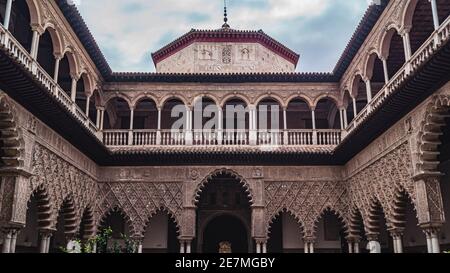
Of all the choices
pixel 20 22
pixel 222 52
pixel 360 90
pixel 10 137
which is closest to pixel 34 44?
pixel 10 137

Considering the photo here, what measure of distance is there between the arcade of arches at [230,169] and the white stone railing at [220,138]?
10 cm

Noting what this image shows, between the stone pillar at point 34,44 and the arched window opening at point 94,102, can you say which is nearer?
the stone pillar at point 34,44

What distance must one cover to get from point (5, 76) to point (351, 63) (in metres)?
10.3

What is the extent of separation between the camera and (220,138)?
15289mm

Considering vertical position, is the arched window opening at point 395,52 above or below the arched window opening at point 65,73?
below

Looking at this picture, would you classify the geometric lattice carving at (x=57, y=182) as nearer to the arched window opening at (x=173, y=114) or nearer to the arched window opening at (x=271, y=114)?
the arched window opening at (x=173, y=114)

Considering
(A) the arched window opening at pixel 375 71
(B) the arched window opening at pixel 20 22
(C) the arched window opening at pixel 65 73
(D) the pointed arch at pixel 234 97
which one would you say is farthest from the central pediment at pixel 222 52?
(B) the arched window opening at pixel 20 22

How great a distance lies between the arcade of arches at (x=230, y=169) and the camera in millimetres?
9773

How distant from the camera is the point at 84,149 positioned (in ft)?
44.7

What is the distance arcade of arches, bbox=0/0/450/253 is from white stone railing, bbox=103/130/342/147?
0.10m

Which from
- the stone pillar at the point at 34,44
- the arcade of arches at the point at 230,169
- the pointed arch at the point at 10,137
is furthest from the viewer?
the stone pillar at the point at 34,44

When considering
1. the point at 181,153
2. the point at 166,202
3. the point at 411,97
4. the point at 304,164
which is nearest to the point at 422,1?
the point at 411,97

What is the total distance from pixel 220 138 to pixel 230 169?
113cm

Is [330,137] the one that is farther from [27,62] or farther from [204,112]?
[27,62]
